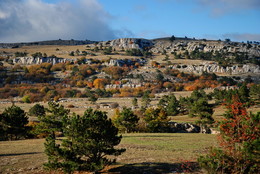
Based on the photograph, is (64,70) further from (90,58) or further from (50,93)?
(50,93)

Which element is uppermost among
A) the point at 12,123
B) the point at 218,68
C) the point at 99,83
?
the point at 218,68

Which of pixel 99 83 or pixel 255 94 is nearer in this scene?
pixel 255 94

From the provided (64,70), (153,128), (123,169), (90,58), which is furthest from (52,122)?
(90,58)

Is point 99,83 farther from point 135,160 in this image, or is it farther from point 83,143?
point 83,143

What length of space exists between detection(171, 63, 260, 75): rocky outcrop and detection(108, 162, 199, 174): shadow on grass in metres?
134

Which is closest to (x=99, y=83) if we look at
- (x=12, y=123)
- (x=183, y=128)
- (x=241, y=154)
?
(x=183, y=128)

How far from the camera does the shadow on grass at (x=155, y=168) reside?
1637 centimetres

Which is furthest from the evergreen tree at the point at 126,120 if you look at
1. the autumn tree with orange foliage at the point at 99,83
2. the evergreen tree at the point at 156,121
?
the autumn tree with orange foliage at the point at 99,83

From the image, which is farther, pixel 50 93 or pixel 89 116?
pixel 50 93

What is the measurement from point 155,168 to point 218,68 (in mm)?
145799

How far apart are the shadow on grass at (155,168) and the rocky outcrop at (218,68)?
439 feet

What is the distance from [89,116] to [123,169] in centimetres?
497

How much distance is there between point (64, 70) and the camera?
6024 inches

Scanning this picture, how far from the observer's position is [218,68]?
150 meters
